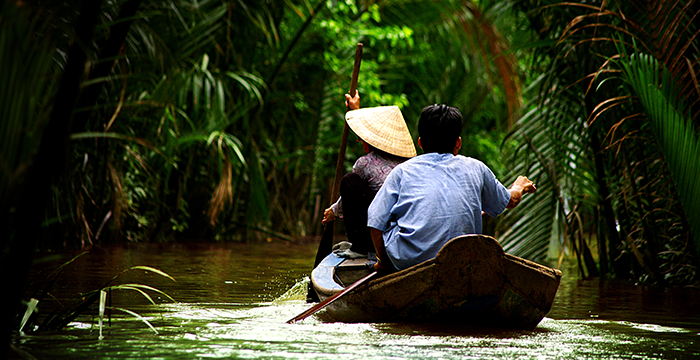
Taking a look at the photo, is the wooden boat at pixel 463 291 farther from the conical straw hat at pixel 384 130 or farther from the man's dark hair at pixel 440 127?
the conical straw hat at pixel 384 130

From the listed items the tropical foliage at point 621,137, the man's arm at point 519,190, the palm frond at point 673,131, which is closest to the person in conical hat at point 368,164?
the man's arm at point 519,190

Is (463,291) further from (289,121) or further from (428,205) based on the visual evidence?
(289,121)

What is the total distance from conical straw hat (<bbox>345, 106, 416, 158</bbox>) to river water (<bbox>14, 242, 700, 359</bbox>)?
1105 millimetres

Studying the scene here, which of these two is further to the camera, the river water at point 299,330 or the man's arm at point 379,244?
the man's arm at point 379,244

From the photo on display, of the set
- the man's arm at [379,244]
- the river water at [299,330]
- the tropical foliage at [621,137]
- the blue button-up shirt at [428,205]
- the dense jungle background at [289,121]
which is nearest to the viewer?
the dense jungle background at [289,121]

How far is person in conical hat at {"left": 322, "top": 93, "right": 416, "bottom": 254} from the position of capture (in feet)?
15.5

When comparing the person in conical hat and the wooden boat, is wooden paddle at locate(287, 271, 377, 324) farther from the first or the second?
the person in conical hat

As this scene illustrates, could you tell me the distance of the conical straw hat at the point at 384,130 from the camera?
4770mm

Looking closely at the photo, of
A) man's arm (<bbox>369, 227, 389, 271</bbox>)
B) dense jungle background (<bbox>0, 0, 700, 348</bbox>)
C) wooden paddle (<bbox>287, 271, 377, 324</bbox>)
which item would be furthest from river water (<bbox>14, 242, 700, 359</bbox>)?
dense jungle background (<bbox>0, 0, 700, 348</bbox>)

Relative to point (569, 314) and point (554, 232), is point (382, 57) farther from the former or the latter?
point (569, 314)

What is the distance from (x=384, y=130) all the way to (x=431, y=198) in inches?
45.3

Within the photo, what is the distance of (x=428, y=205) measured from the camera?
377 cm

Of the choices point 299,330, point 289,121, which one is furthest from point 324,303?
point 289,121

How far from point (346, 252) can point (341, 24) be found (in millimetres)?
8486
